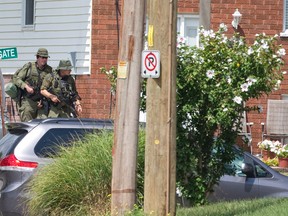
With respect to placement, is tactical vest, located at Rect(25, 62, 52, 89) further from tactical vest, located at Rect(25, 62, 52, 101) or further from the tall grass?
the tall grass

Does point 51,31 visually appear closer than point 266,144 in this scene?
No

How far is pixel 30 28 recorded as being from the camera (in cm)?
2367

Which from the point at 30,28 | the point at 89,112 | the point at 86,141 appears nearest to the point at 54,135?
the point at 86,141

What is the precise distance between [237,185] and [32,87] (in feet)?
15.4

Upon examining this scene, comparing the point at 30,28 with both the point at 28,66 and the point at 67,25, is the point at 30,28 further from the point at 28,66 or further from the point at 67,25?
the point at 28,66

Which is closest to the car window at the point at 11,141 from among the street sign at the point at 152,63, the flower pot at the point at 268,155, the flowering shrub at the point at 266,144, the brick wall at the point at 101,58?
the street sign at the point at 152,63

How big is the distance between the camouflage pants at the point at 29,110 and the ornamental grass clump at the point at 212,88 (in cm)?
497

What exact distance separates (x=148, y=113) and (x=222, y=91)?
221cm

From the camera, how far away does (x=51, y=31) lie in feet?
76.0

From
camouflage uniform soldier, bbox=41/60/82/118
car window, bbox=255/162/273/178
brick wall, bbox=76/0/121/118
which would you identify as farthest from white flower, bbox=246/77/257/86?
brick wall, bbox=76/0/121/118

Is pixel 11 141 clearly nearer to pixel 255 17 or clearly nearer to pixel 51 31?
pixel 255 17

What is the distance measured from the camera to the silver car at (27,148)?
11297 mm

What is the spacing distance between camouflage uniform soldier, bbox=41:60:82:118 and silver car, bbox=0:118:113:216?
11.4 ft

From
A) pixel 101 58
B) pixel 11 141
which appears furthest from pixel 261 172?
pixel 101 58
